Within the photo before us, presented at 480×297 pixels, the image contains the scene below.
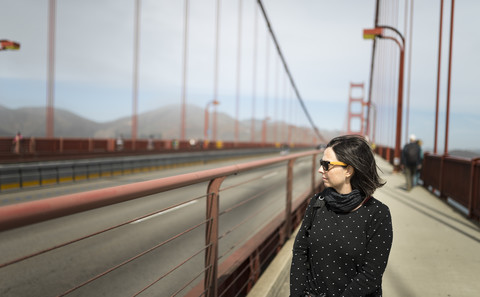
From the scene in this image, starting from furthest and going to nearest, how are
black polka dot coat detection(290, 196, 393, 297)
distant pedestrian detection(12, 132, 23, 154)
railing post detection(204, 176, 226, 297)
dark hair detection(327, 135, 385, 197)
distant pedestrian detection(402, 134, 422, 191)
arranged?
distant pedestrian detection(12, 132, 23, 154), distant pedestrian detection(402, 134, 422, 191), railing post detection(204, 176, 226, 297), dark hair detection(327, 135, 385, 197), black polka dot coat detection(290, 196, 393, 297)

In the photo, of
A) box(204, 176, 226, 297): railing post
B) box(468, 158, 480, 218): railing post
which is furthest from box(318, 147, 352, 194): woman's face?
box(468, 158, 480, 218): railing post

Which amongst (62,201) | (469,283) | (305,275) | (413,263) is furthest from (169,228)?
(62,201)

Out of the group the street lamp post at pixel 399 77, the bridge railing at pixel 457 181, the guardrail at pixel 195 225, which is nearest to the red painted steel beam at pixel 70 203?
the guardrail at pixel 195 225

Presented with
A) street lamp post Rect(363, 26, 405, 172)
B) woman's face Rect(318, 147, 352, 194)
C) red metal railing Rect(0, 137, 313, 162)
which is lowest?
red metal railing Rect(0, 137, 313, 162)

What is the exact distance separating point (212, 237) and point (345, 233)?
1.07 meters

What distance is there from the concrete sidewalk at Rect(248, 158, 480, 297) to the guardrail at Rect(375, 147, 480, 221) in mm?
338

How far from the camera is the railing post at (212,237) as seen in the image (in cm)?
243

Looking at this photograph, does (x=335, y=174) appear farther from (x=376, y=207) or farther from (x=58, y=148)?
(x=58, y=148)

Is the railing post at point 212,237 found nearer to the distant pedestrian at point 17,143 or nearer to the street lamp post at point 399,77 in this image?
the street lamp post at point 399,77

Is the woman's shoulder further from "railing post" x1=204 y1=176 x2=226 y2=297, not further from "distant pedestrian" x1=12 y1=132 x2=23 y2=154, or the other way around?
"distant pedestrian" x1=12 y1=132 x2=23 y2=154

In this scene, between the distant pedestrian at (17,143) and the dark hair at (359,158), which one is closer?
the dark hair at (359,158)

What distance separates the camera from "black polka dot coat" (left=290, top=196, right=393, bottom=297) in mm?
1613

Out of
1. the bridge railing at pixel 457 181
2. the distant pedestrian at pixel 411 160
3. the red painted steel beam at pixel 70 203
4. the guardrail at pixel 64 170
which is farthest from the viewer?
the guardrail at pixel 64 170

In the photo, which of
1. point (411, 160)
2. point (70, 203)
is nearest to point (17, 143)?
point (411, 160)
